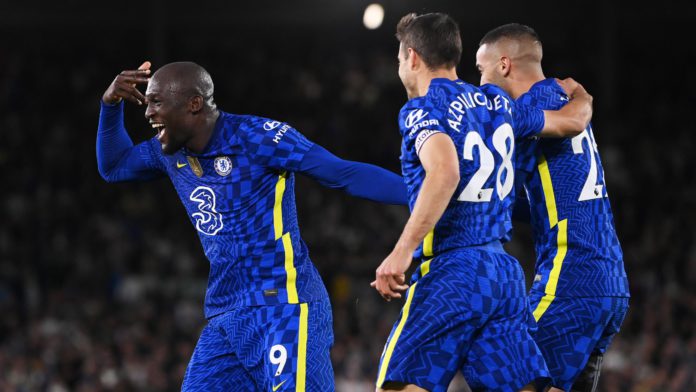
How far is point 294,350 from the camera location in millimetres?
5121

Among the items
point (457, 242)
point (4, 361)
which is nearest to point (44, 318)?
point (4, 361)

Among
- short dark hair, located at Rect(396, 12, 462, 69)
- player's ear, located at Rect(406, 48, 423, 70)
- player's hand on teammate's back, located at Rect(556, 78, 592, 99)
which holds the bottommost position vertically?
player's hand on teammate's back, located at Rect(556, 78, 592, 99)

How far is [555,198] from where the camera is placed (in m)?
5.42

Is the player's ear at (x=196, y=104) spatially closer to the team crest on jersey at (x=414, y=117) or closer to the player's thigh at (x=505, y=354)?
the team crest on jersey at (x=414, y=117)

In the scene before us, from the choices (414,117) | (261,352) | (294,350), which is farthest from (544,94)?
(261,352)

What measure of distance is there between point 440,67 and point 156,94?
4.94 ft

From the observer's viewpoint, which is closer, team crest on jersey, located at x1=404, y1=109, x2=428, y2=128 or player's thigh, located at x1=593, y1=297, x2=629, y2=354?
team crest on jersey, located at x1=404, y1=109, x2=428, y2=128

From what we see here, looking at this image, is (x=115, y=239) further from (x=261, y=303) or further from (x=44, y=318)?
(x=261, y=303)

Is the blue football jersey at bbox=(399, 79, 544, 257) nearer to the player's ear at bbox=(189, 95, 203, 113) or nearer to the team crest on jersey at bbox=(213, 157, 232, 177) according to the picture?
the team crest on jersey at bbox=(213, 157, 232, 177)

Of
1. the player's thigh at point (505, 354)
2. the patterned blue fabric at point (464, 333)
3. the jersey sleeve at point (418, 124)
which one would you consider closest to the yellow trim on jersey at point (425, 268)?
the patterned blue fabric at point (464, 333)

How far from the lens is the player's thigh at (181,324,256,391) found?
206 inches

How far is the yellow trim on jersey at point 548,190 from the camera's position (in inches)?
214

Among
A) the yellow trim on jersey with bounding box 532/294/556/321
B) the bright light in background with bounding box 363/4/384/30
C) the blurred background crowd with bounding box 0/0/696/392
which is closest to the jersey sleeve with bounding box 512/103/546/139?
the yellow trim on jersey with bounding box 532/294/556/321

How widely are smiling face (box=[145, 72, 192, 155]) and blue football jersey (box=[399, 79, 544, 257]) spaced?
48.8 inches
